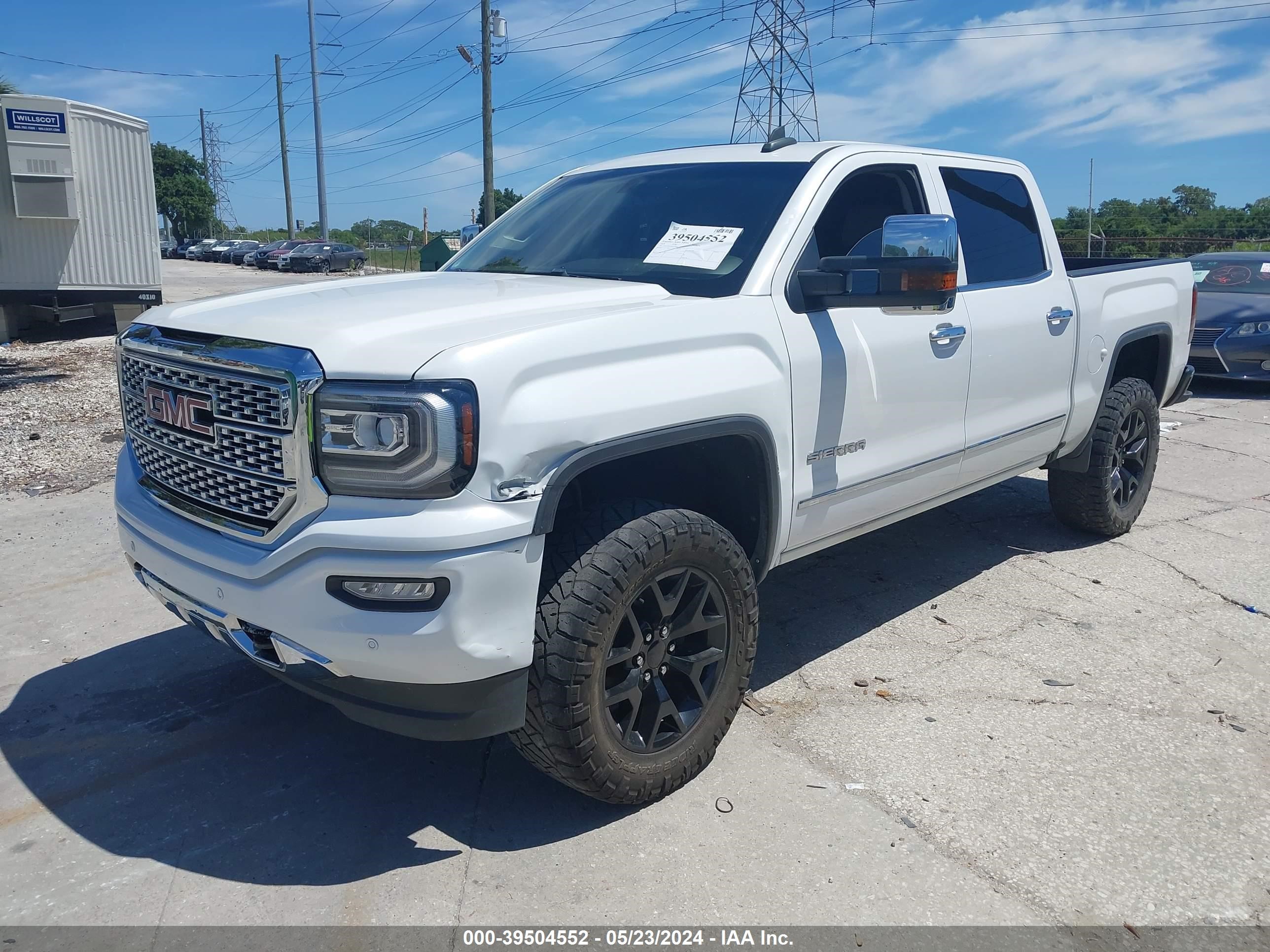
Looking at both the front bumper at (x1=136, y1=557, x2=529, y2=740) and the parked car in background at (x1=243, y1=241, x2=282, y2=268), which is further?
the parked car in background at (x1=243, y1=241, x2=282, y2=268)

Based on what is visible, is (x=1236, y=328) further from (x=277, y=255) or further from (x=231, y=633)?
(x=277, y=255)

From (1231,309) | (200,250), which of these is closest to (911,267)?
(1231,309)

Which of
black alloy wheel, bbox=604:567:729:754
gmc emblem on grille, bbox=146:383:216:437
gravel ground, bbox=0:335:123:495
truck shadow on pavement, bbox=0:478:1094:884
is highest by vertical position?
gmc emblem on grille, bbox=146:383:216:437

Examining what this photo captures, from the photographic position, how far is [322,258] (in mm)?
45719

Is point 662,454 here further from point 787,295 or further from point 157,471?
point 157,471

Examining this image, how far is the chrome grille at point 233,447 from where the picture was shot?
8.55 ft

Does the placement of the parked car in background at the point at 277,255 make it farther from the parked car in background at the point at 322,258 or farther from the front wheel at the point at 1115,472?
the front wheel at the point at 1115,472

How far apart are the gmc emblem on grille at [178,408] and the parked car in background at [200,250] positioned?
67.3 m

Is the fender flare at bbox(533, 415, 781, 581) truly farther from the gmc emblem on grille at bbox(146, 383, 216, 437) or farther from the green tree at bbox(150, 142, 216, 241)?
the green tree at bbox(150, 142, 216, 241)

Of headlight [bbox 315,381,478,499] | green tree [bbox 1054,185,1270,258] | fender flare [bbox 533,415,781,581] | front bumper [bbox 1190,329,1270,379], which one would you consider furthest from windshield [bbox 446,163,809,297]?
green tree [bbox 1054,185,1270,258]

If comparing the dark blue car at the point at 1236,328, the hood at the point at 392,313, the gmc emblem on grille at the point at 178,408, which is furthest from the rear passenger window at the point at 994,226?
the dark blue car at the point at 1236,328

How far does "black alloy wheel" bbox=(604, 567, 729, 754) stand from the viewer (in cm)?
294

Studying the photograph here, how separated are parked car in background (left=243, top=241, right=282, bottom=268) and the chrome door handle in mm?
→ 50251

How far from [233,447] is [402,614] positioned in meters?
0.73
